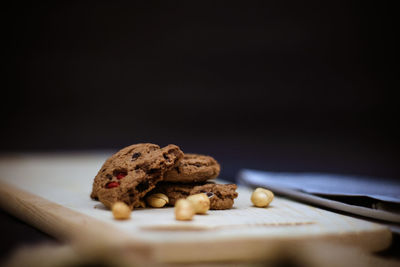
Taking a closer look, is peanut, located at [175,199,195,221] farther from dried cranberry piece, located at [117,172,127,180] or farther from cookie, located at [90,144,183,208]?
dried cranberry piece, located at [117,172,127,180]

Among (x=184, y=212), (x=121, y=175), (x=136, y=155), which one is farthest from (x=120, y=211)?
(x=136, y=155)

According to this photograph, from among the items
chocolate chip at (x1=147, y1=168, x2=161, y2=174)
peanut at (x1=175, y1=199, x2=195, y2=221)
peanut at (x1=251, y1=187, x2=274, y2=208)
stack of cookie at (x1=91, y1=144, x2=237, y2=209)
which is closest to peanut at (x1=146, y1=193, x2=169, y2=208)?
stack of cookie at (x1=91, y1=144, x2=237, y2=209)

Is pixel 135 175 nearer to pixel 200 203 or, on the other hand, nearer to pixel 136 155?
pixel 136 155

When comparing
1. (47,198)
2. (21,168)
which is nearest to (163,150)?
(47,198)

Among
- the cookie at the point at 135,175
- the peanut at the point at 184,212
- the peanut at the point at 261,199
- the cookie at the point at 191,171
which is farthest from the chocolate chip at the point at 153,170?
the peanut at the point at 261,199

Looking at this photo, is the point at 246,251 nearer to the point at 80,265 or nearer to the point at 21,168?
the point at 80,265

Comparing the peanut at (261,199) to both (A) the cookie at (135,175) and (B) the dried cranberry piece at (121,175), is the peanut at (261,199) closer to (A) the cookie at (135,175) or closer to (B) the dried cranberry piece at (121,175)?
(A) the cookie at (135,175)
